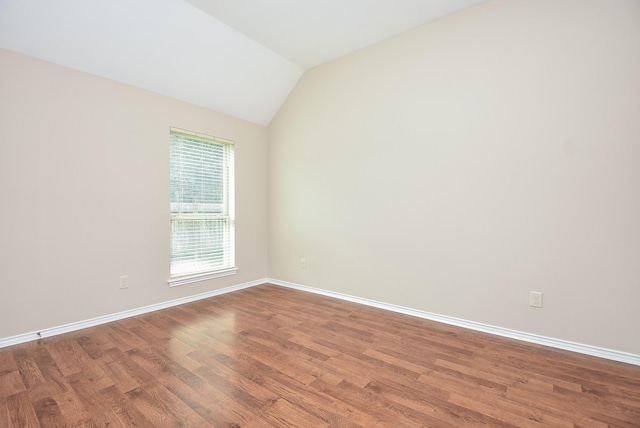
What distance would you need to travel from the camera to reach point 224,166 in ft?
12.9

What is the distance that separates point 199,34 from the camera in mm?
2879

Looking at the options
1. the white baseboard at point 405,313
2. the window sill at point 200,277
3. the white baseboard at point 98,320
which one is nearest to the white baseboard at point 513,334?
the white baseboard at point 405,313

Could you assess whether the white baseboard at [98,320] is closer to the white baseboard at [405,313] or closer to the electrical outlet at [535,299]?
the white baseboard at [405,313]

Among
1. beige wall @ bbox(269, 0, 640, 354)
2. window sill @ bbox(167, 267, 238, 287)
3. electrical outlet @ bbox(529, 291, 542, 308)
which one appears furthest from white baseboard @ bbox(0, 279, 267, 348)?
electrical outlet @ bbox(529, 291, 542, 308)

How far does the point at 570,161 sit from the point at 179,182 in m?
3.83

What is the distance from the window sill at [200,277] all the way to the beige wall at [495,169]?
127 centimetres

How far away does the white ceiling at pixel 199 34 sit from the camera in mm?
2328

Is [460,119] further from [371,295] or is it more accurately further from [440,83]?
[371,295]

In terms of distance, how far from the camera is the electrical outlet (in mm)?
2406

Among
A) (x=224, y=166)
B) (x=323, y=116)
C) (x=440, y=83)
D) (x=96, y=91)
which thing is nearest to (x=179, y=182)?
(x=224, y=166)

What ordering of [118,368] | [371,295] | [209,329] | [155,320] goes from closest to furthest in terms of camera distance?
[118,368] < [209,329] < [155,320] < [371,295]

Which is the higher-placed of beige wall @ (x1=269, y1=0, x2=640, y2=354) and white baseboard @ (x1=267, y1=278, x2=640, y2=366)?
beige wall @ (x1=269, y1=0, x2=640, y2=354)

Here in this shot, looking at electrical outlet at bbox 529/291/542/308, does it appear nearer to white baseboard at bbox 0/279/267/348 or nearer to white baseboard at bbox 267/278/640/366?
white baseboard at bbox 267/278/640/366

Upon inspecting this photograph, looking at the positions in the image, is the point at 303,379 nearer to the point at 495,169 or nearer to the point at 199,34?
the point at 495,169
